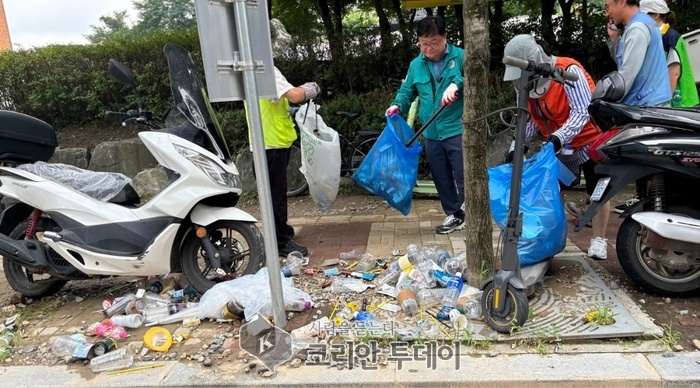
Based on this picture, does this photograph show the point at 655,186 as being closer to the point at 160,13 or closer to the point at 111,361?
the point at 111,361

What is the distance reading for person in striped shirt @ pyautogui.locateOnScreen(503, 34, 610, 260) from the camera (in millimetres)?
3316

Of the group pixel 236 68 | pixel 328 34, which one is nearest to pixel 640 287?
pixel 236 68

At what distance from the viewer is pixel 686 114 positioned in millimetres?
3033

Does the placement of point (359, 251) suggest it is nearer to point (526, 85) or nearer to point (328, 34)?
point (526, 85)

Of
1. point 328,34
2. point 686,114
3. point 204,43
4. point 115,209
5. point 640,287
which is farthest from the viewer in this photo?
point 328,34

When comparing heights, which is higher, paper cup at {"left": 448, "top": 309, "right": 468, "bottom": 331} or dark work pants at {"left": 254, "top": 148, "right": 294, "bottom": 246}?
dark work pants at {"left": 254, "top": 148, "right": 294, "bottom": 246}

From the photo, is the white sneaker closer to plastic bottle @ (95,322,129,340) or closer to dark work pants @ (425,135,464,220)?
dark work pants @ (425,135,464,220)

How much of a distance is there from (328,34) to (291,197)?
2667mm

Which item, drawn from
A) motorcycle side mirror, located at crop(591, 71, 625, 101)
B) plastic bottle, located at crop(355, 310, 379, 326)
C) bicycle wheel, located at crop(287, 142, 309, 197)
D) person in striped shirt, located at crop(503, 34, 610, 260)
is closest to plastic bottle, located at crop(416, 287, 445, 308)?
plastic bottle, located at crop(355, 310, 379, 326)

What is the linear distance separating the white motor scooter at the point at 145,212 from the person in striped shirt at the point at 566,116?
6.83ft

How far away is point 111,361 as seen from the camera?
2.90 meters

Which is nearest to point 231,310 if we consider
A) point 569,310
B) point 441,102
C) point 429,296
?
point 429,296

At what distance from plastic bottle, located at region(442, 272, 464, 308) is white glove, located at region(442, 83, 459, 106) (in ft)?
4.79

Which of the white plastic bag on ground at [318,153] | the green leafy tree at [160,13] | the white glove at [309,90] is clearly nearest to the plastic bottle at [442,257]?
the white plastic bag on ground at [318,153]
